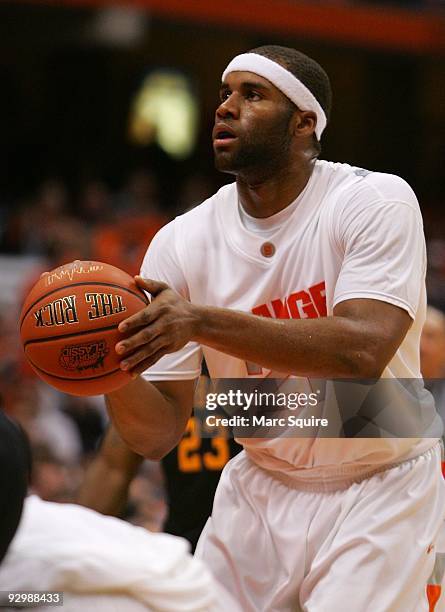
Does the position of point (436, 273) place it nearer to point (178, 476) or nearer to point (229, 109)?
point (178, 476)

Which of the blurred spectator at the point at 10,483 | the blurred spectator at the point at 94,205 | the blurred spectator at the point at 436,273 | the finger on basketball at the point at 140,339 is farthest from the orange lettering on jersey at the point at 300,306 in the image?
the blurred spectator at the point at 94,205

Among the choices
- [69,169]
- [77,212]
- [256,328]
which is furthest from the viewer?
[69,169]

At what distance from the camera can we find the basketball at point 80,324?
3.30 m

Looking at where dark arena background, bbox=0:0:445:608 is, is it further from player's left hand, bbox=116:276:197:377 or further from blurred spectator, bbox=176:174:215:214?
player's left hand, bbox=116:276:197:377

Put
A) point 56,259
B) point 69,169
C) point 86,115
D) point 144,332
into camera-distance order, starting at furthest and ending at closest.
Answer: point 86,115
point 69,169
point 56,259
point 144,332

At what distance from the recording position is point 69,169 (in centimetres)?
1405

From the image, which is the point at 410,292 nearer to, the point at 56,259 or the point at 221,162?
the point at 221,162

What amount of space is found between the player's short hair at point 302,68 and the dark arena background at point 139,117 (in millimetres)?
5084

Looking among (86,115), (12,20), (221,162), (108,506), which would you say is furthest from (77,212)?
(221,162)

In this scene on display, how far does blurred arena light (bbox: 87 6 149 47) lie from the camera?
15.3 metres

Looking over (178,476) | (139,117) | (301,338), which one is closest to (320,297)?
(301,338)

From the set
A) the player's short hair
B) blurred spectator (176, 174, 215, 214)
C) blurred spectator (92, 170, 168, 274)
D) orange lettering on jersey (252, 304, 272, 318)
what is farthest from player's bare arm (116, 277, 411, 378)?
blurred spectator (176, 174, 215, 214)

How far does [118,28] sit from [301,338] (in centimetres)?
1308

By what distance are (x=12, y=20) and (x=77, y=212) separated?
4.22 metres
